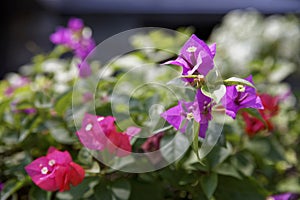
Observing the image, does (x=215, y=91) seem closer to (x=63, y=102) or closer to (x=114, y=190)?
(x=114, y=190)

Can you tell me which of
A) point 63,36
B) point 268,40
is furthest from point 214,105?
point 268,40

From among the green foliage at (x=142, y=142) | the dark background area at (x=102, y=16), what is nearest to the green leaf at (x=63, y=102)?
the green foliage at (x=142, y=142)

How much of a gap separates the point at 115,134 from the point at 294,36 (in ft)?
3.66

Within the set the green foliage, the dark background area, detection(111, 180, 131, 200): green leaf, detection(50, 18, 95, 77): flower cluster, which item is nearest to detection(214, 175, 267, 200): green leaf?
the green foliage

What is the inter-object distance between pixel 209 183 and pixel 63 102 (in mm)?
260

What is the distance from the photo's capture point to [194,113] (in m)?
0.45

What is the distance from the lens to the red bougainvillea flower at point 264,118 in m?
0.65

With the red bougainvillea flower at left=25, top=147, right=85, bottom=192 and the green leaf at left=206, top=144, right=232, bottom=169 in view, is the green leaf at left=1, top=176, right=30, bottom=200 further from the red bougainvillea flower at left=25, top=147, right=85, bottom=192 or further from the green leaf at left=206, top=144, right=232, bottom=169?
the green leaf at left=206, top=144, right=232, bottom=169

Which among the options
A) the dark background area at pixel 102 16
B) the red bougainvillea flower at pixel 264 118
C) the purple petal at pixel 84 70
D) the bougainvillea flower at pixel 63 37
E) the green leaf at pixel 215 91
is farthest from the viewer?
the dark background area at pixel 102 16

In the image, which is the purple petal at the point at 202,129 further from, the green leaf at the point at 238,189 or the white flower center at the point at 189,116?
the green leaf at the point at 238,189

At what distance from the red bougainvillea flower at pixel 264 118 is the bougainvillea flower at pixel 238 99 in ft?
0.51

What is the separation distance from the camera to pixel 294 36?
148 centimetres

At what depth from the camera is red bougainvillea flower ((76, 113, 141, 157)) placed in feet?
1.73

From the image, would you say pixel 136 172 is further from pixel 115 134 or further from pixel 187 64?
pixel 187 64
